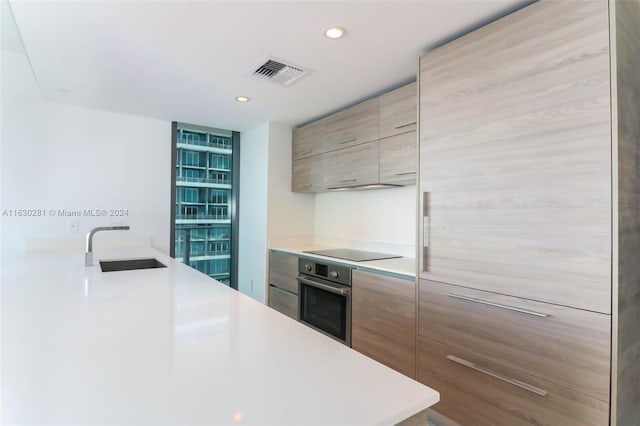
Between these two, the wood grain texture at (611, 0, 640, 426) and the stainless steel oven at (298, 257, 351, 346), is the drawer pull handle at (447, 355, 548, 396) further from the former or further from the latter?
the stainless steel oven at (298, 257, 351, 346)

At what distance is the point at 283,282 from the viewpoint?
3.33m

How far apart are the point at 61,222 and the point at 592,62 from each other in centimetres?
394

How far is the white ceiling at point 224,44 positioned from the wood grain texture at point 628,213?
1.56 ft

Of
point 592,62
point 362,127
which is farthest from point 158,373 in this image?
point 362,127

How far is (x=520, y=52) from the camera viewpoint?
5.00ft

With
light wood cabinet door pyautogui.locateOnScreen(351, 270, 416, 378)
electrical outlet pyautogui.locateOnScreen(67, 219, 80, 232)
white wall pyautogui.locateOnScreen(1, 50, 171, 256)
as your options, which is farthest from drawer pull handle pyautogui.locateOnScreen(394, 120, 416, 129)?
electrical outlet pyautogui.locateOnScreen(67, 219, 80, 232)

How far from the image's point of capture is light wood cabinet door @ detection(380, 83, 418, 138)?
2354 mm

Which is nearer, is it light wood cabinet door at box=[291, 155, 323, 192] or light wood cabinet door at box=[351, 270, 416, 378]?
light wood cabinet door at box=[351, 270, 416, 378]

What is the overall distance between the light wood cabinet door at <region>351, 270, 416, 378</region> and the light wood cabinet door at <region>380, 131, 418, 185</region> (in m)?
0.74

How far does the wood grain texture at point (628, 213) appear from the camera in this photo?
127 centimetres

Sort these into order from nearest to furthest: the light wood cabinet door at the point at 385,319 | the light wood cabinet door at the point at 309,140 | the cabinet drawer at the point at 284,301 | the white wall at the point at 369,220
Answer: the light wood cabinet door at the point at 385,319 < the white wall at the point at 369,220 < the cabinet drawer at the point at 284,301 < the light wood cabinet door at the point at 309,140

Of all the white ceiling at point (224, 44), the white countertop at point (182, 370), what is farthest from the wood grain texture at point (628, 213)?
the white countertop at point (182, 370)

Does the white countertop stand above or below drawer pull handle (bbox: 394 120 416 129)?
below

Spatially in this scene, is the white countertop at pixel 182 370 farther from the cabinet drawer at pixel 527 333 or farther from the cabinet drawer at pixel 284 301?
the cabinet drawer at pixel 284 301
